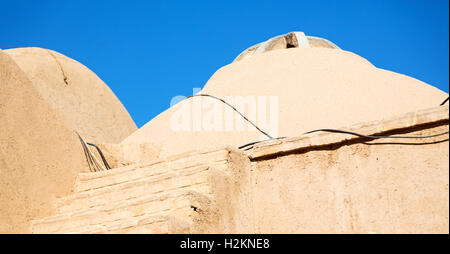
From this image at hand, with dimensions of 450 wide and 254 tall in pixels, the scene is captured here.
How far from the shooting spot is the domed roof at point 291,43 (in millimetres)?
12109

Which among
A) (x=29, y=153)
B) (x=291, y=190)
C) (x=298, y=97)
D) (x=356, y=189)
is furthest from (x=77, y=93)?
(x=356, y=189)

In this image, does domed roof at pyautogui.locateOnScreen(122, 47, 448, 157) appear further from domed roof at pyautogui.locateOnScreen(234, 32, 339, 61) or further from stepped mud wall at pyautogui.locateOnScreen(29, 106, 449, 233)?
stepped mud wall at pyautogui.locateOnScreen(29, 106, 449, 233)

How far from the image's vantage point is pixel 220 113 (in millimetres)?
9266

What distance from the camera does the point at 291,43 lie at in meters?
12.1

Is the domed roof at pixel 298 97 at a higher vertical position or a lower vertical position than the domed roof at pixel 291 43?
lower

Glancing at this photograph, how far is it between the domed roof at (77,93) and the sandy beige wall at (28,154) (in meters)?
5.72

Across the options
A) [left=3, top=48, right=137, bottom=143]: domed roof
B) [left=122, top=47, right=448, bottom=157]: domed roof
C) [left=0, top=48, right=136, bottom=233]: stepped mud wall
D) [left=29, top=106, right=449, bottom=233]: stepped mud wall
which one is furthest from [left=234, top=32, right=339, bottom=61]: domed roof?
[left=29, top=106, right=449, bottom=233]: stepped mud wall

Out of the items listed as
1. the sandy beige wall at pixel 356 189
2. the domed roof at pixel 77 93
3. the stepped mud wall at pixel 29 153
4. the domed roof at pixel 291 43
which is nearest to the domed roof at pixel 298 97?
the domed roof at pixel 291 43

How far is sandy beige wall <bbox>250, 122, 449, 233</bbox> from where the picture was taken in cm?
462

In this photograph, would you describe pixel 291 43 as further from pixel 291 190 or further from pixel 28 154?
pixel 28 154

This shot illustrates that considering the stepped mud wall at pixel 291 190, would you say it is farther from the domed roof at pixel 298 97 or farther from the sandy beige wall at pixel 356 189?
the domed roof at pixel 298 97

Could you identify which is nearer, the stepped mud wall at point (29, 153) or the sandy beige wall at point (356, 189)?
the sandy beige wall at point (356, 189)
